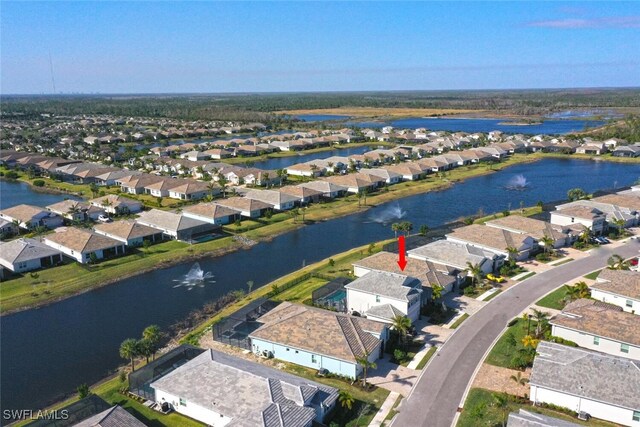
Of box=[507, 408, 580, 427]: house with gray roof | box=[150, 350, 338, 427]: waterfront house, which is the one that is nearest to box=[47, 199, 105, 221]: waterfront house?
box=[150, 350, 338, 427]: waterfront house

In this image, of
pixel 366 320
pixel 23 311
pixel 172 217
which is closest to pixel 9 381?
pixel 23 311

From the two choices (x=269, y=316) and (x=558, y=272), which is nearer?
(x=269, y=316)

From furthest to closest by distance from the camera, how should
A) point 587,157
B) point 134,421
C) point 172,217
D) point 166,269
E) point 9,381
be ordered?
point 587,157 → point 172,217 → point 166,269 → point 9,381 → point 134,421

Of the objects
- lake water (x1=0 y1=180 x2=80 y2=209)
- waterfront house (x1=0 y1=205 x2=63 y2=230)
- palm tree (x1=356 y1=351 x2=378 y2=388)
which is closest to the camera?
palm tree (x1=356 y1=351 x2=378 y2=388)

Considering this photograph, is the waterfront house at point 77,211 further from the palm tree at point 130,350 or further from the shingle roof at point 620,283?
the shingle roof at point 620,283

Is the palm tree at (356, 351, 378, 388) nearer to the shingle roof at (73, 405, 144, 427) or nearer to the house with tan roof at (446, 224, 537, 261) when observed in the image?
the shingle roof at (73, 405, 144, 427)

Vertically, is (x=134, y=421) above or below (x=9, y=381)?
above

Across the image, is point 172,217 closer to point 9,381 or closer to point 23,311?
point 23,311
